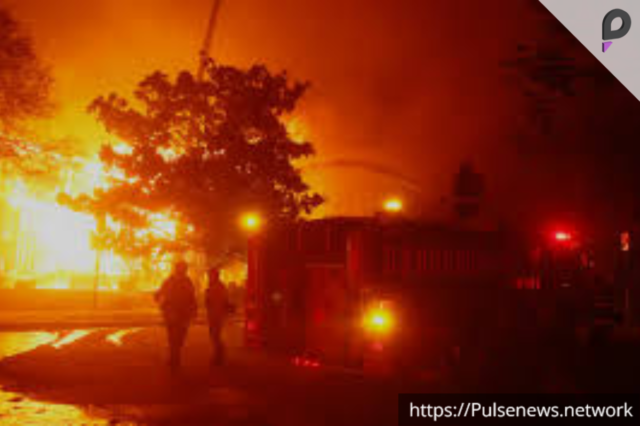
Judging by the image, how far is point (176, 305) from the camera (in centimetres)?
1238

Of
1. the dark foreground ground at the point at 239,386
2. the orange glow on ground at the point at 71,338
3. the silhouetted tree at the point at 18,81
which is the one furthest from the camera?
the silhouetted tree at the point at 18,81

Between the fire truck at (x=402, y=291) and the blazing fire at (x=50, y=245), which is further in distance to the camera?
the blazing fire at (x=50, y=245)

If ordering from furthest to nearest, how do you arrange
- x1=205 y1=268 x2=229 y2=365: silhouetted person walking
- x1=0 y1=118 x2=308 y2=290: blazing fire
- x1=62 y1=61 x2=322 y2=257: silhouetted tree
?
1. x1=0 y1=118 x2=308 y2=290: blazing fire
2. x1=62 y1=61 x2=322 y2=257: silhouetted tree
3. x1=205 y1=268 x2=229 y2=365: silhouetted person walking

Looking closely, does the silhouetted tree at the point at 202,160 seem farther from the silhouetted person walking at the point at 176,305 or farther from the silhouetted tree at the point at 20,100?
the silhouetted person walking at the point at 176,305

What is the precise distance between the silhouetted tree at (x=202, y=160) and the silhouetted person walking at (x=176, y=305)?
12.0 meters

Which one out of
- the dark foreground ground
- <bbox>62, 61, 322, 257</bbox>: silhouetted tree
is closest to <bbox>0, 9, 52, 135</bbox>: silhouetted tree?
<bbox>62, 61, 322, 257</bbox>: silhouetted tree

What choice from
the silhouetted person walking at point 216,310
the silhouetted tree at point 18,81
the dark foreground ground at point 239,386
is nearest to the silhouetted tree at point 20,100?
the silhouetted tree at point 18,81

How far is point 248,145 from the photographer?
989 inches

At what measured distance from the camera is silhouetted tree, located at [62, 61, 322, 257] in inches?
971

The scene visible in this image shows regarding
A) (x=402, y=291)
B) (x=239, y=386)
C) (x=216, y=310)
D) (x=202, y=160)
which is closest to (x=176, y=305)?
(x=216, y=310)

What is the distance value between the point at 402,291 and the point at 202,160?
→ 1622 cm

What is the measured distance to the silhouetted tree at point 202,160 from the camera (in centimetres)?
2467

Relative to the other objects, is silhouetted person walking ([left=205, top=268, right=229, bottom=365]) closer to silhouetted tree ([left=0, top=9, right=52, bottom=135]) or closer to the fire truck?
the fire truck

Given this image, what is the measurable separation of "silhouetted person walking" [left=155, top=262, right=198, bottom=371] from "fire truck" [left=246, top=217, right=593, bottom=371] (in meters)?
1.08
